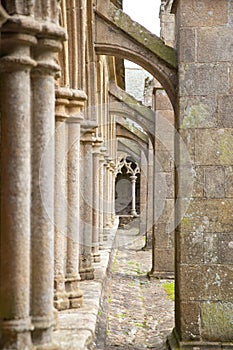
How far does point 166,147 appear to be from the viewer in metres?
11.2

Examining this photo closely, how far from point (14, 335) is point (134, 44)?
4153 millimetres

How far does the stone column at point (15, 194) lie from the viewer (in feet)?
11.5

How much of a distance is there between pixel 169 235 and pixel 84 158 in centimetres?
385

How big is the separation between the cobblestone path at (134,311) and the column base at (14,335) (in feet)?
7.90

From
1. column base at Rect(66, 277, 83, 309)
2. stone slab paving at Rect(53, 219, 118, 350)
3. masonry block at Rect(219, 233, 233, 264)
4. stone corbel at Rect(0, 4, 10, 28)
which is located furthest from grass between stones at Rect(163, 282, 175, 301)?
stone corbel at Rect(0, 4, 10, 28)

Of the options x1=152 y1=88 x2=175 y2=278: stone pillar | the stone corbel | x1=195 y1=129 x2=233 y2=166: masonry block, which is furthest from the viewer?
x1=152 y1=88 x2=175 y2=278: stone pillar

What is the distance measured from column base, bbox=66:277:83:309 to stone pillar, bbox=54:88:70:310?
0.06 m

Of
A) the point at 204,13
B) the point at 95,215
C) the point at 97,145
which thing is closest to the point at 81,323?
the point at 204,13

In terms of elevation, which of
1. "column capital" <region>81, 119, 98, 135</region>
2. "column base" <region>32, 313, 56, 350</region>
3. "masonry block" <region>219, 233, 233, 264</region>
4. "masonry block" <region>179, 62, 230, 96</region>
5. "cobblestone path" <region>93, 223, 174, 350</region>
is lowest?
"cobblestone path" <region>93, 223, 174, 350</region>

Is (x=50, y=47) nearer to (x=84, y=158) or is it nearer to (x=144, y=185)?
(x=84, y=158)

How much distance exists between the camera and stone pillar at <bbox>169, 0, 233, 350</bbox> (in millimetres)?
6344

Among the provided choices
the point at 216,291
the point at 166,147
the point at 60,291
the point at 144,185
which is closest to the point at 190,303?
the point at 216,291

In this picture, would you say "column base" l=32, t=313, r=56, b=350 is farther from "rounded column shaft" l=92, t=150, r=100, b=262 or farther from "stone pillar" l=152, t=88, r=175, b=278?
"stone pillar" l=152, t=88, r=175, b=278

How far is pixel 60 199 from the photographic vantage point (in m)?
5.39
